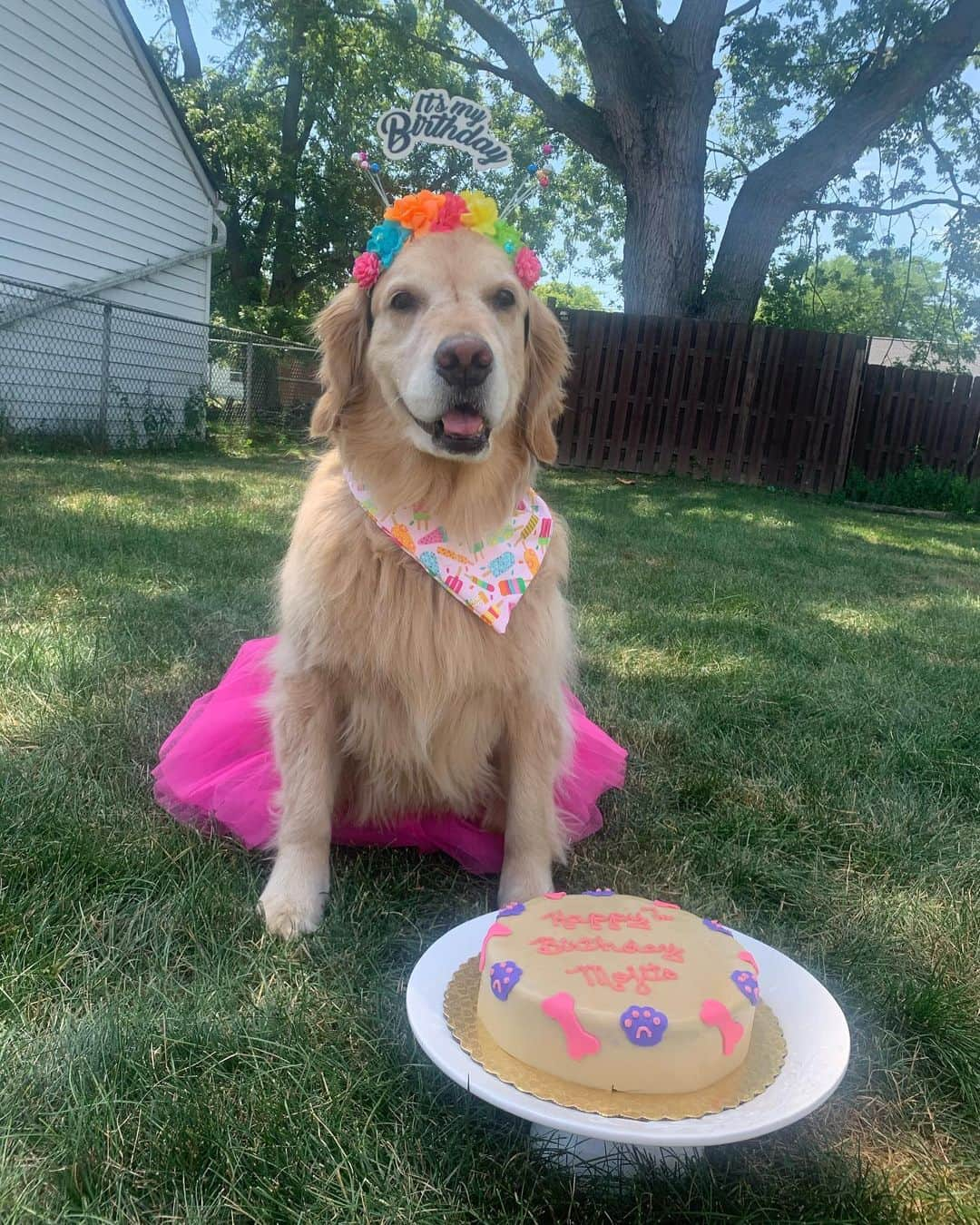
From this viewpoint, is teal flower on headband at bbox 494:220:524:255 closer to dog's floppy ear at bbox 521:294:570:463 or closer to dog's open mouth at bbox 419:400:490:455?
dog's floppy ear at bbox 521:294:570:463

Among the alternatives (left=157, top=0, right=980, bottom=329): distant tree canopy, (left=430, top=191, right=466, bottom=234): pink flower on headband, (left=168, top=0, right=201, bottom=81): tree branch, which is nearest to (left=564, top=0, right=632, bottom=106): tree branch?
(left=157, top=0, right=980, bottom=329): distant tree canopy

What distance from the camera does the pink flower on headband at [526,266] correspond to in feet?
7.73

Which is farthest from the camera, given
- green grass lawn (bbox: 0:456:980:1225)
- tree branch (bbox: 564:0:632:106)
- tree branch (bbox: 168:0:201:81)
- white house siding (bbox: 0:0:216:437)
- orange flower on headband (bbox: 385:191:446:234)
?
tree branch (bbox: 168:0:201:81)

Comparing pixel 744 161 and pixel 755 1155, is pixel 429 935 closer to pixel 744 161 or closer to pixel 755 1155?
pixel 755 1155

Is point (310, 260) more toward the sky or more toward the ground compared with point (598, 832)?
more toward the sky

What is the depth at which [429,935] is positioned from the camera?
197 cm

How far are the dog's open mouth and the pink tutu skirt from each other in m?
0.95

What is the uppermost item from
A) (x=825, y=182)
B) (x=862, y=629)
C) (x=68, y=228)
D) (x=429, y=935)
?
(x=825, y=182)

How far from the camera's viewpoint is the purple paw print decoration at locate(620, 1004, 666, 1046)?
1.26 metres

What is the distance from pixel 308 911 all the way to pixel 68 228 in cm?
1145

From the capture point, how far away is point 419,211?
7.36ft

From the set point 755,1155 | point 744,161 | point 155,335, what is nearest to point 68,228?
point 155,335

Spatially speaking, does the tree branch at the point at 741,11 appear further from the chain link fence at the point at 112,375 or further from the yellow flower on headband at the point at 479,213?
the yellow flower on headband at the point at 479,213

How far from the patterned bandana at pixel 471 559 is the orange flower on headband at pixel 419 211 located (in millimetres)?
657
